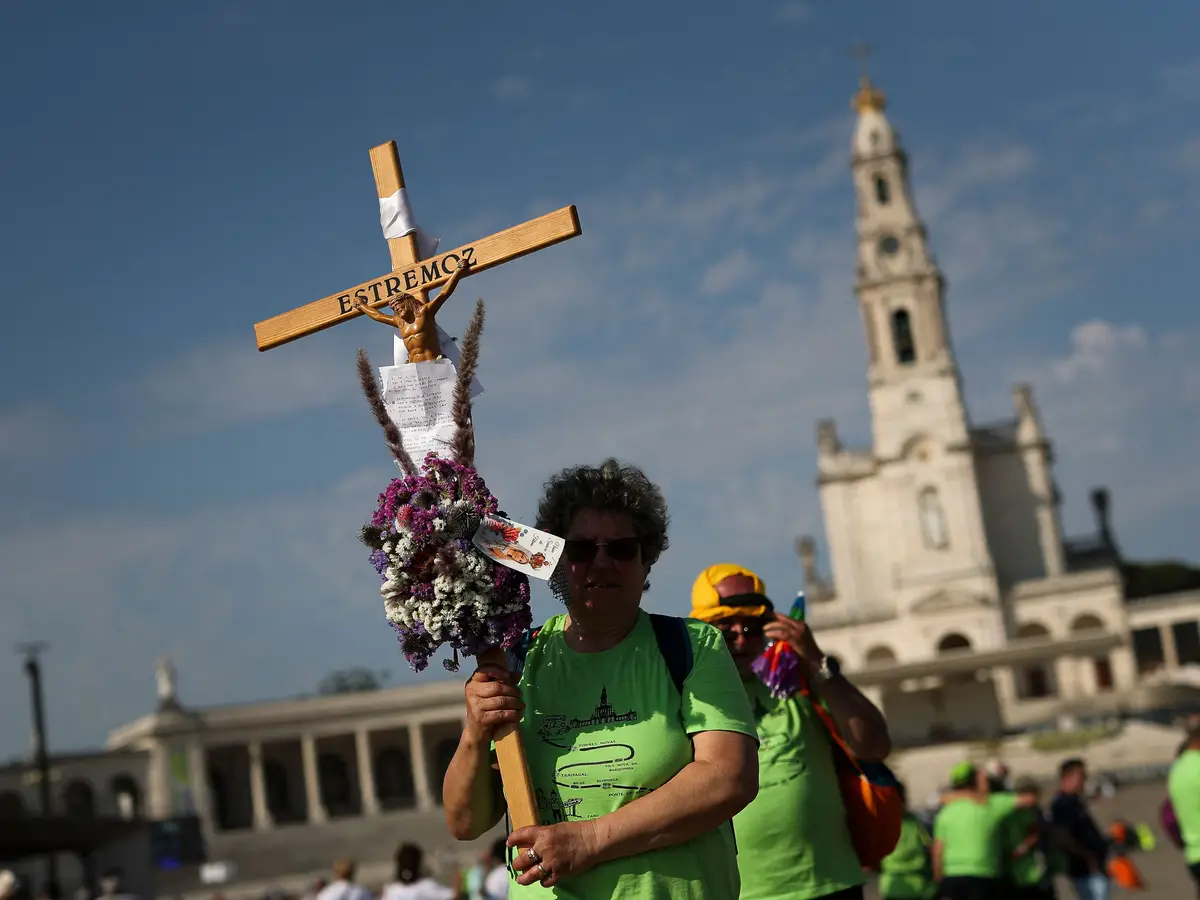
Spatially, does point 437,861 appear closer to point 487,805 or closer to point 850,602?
point 850,602

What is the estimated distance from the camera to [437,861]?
4309cm

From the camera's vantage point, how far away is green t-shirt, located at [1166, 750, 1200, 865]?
7.70 m

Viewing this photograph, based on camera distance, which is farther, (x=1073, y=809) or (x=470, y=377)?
(x=1073, y=809)

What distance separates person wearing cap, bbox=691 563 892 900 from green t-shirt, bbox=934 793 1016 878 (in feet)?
14.4

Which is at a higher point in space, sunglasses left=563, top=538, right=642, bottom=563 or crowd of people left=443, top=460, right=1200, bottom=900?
sunglasses left=563, top=538, right=642, bottom=563

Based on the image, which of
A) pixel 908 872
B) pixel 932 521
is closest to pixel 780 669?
pixel 908 872

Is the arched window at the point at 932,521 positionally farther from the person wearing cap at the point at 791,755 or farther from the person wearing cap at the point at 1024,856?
the person wearing cap at the point at 791,755

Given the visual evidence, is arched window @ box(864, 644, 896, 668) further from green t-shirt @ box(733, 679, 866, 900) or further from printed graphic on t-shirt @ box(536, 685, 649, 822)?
printed graphic on t-shirt @ box(536, 685, 649, 822)

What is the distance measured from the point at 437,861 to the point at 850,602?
27.0 meters

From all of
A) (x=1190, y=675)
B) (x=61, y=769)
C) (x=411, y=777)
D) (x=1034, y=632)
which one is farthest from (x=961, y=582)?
(x=61, y=769)

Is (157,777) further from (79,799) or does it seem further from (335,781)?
(335,781)

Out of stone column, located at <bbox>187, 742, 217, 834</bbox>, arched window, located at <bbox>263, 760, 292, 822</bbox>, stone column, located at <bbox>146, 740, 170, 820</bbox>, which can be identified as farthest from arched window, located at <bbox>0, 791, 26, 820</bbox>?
arched window, located at <bbox>263, 760, 292, 822</bbox>

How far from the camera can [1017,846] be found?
9672 mm

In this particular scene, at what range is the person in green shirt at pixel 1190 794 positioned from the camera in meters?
7.70
